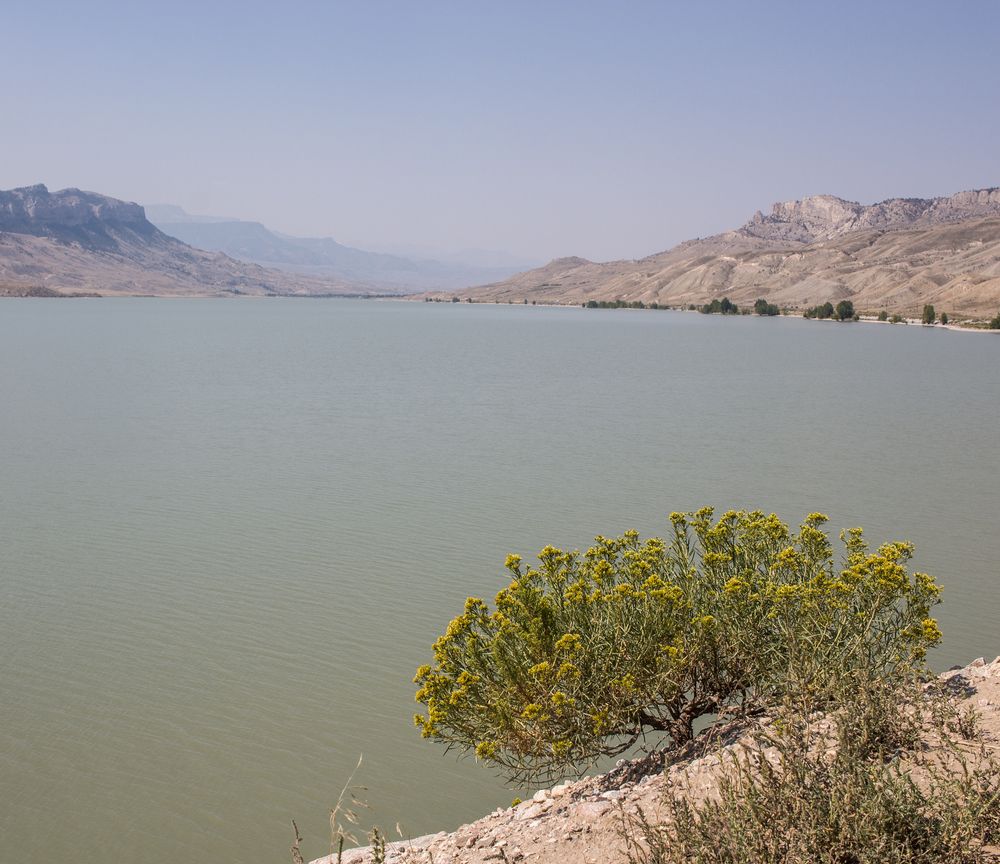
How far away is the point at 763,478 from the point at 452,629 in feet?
53.5

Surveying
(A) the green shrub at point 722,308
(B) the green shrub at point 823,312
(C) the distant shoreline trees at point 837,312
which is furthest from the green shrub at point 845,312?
(A) the green shrub at point 722,308

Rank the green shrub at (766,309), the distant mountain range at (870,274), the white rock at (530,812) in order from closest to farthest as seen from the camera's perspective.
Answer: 1. the white rock at (530,812)
2. the distant mountain range at (870,274)
3. the green shrub at (766,309)

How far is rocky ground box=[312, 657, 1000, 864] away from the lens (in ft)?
18.0

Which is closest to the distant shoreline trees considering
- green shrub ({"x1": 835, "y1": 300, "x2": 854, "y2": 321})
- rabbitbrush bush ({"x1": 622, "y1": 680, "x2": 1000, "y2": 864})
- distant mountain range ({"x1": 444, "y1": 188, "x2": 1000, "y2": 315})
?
green shrub ({"x1": 835, "y1": 300, "x2": 854, "y2": 321})

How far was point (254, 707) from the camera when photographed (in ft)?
32.9

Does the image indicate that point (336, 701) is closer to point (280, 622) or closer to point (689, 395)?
point (280, 622)

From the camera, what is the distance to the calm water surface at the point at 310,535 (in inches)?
339

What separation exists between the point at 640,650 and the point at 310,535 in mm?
10775

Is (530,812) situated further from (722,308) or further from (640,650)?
(722,308)

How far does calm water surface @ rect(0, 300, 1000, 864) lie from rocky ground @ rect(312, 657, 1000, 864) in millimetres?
1627

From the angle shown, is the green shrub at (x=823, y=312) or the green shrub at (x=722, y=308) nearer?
the green shrub at (x=823, y=312)

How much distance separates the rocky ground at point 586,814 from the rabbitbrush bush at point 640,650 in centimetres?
30

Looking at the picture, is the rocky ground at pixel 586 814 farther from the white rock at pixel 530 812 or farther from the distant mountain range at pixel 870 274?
the distant mountain range at pixel 870 274

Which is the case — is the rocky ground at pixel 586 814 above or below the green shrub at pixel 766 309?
below
